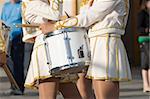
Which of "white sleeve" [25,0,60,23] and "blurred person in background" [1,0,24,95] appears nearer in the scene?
"white sleeve" [25,0,60,23]

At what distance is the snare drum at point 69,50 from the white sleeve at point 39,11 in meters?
0.18

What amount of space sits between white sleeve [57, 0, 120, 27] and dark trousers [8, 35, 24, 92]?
5.72 metres

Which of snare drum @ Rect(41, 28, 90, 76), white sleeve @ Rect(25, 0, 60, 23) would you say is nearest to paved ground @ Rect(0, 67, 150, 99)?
white sleeve @ Rect(25, 0, 60, 23)

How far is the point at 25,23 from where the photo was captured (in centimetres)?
417

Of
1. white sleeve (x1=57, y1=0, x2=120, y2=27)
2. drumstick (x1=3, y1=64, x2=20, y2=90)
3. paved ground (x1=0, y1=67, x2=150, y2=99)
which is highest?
white sleeve (x1=57, y1=0, x2=120, y2=27)

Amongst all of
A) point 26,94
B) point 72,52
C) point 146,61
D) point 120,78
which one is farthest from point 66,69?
point 146,61

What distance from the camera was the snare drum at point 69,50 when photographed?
3.86 meters

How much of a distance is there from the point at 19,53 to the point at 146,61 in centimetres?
230

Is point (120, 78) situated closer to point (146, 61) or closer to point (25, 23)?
point (25, 23)

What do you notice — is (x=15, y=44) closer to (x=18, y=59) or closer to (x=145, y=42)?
(x=18, y=59)

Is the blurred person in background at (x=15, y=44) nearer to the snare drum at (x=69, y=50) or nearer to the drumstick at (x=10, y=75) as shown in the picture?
the drumstick at (x=10, y=75)

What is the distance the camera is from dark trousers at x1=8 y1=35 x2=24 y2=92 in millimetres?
9602

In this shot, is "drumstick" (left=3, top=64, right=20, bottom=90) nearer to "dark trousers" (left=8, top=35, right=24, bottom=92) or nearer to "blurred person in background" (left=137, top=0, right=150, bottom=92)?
"dark trousers" (left=8, top=35, right=24, bottom=92)

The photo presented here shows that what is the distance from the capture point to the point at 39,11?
13.4ft
